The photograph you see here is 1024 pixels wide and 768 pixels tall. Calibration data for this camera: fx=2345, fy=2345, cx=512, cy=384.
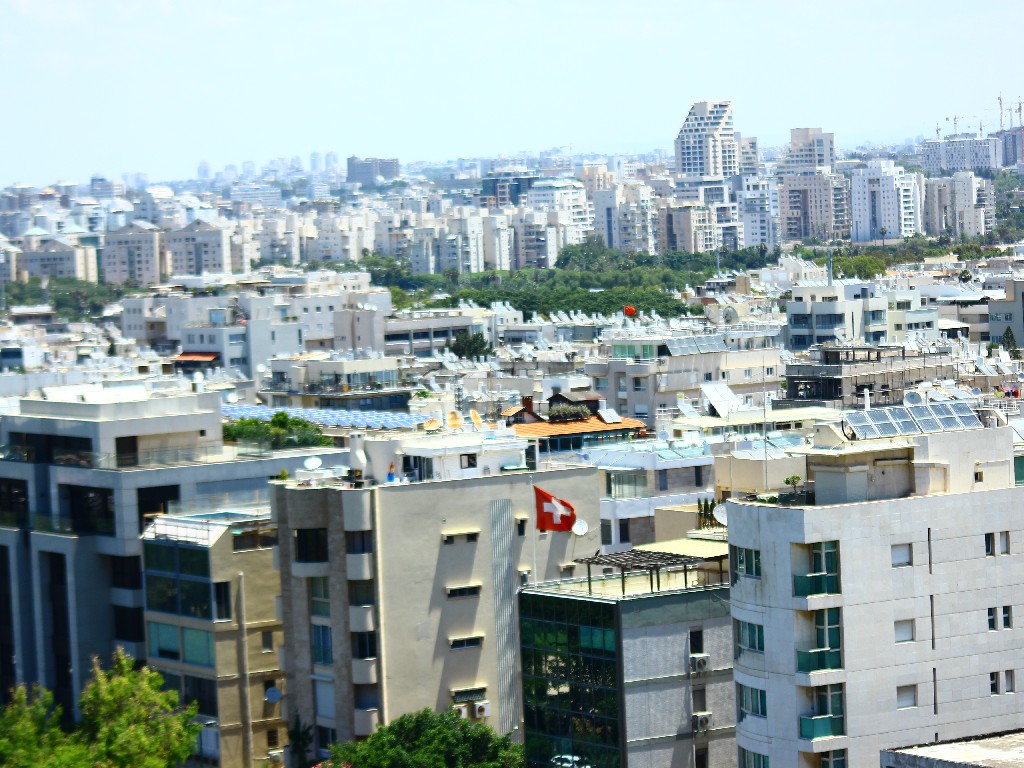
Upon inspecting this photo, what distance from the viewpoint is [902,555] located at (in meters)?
18.6

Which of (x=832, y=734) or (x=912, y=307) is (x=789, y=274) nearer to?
(x=912, y=307)

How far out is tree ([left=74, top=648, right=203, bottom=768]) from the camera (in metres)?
24.1

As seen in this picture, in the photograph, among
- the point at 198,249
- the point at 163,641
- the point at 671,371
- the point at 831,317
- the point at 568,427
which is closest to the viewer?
the point at 163,641

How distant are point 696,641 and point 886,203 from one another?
173 meters

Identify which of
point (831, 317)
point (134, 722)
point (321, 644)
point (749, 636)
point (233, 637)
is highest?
point (831, 317)

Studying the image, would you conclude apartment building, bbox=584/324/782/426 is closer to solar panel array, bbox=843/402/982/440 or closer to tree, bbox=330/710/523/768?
tree, bbox=330/710/523/768

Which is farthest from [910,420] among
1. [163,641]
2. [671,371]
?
[671,371]

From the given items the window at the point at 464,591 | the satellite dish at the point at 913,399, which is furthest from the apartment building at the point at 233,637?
the satellite dish at the point at 913,399

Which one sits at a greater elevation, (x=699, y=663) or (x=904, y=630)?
(x=904, y=630)

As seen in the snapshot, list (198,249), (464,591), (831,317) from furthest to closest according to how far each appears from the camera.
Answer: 1. (198,249)
2. (831,317)
3. (464,591)

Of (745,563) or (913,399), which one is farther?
(913,399)

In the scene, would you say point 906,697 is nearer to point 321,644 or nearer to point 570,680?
point 570,680

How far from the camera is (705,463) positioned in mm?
29812

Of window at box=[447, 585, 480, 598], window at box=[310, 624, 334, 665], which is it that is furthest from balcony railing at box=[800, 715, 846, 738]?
window at box=[310, 624, 334, 665]
